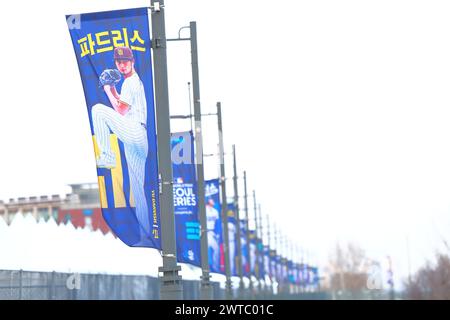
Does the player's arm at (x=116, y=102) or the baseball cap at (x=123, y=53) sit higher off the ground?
the baseball cap at (x=123, y=53)

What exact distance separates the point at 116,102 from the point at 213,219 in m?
20.2

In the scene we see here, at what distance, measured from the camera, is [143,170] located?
16609 mm

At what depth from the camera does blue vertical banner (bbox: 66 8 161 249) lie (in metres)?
16.6

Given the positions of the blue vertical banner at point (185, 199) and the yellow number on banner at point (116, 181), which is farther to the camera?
the blue vertical banner at point (185, 199)

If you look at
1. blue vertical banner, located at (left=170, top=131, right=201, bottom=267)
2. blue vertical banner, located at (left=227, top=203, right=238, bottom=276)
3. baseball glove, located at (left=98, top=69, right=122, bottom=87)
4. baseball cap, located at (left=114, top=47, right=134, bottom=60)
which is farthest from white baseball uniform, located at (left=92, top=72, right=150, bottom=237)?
blue vertical banner, located at (left=227, top=203, right=238, bottom=276)

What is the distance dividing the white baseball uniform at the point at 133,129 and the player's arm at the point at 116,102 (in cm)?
5

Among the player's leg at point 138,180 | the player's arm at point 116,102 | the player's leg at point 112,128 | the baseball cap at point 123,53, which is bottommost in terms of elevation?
the player's leg at point 138,180

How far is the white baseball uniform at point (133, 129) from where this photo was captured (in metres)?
16.6

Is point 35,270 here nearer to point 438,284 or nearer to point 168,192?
point 168,192

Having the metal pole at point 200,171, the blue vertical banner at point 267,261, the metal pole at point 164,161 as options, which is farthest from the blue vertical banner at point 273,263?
the metal pole at point 164,161

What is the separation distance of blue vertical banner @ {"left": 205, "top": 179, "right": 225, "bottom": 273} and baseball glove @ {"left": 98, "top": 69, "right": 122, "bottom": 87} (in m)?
19.6

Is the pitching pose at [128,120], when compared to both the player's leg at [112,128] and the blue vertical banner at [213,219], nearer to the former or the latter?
the player's leg at [112,128]

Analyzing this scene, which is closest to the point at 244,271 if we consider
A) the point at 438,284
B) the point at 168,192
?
the point at 438,284
